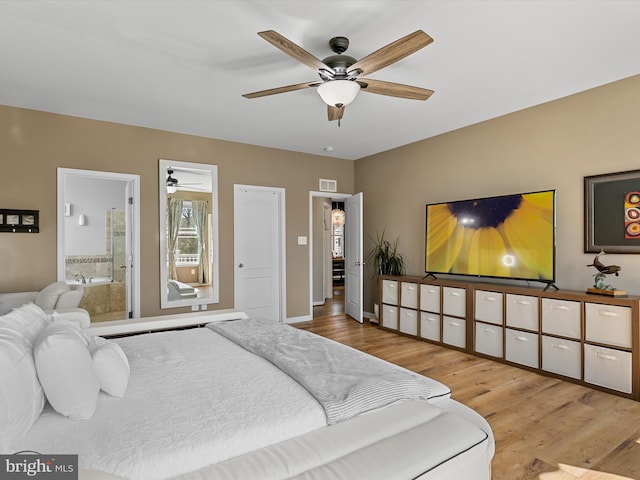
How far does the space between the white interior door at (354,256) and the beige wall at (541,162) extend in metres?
0.56

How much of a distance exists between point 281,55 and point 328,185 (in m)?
3.38

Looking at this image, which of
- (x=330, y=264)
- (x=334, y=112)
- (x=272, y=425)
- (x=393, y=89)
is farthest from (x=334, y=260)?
(x=272, y=425)

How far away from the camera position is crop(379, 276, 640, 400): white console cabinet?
2.96 m

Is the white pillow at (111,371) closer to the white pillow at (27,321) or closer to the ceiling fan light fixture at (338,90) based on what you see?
the white pillow at (27,321)

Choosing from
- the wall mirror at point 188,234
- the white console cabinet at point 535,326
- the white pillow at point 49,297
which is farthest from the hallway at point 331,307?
the white pillow at point 49,297

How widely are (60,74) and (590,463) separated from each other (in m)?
4.73

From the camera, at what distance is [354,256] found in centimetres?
581

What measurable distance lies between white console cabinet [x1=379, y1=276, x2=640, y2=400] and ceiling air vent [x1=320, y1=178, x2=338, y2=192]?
203 cm

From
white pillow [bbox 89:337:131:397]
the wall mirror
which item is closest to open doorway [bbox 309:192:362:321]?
the wall mirror

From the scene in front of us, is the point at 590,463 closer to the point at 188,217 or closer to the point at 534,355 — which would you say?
the point at 534,355

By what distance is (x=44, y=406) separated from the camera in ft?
4.68

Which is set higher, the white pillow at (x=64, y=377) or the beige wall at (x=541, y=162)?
the beige wall at (x=541, y=162)

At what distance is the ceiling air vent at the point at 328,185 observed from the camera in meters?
6.02

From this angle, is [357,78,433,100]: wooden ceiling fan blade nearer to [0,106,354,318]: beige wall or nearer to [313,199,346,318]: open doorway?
[0,106,354,318]: beige wall
